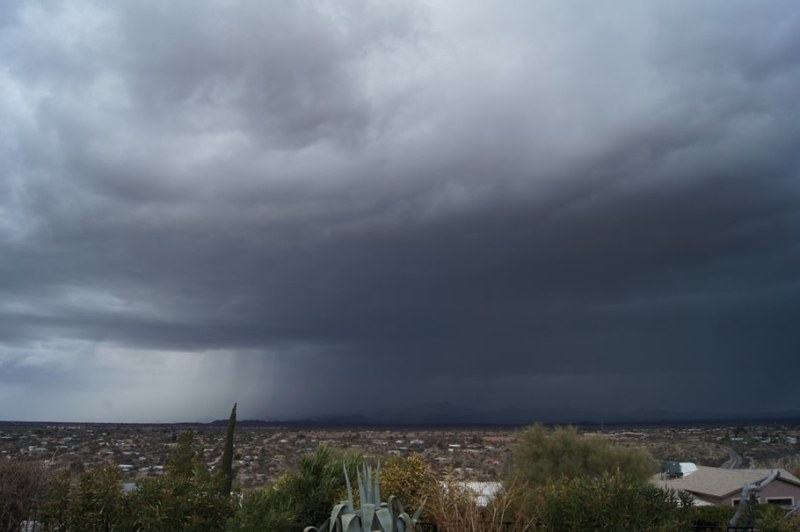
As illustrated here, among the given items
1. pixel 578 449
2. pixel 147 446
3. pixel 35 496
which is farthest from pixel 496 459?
pixel 35 496

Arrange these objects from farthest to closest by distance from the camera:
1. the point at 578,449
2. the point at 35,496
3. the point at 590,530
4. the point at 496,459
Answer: the point at 496,459 < the point at 578,449 < the point at 35,496 < the point at 590,530

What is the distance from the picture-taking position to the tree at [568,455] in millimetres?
36844

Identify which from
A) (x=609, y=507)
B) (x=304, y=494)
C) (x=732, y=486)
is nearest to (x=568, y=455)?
(x=732, y=486)

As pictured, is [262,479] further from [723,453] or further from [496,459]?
[723,453]

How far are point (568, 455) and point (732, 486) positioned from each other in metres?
8.38

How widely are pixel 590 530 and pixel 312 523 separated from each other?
5385 millimetres

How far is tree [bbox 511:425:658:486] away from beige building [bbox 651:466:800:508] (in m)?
1.85

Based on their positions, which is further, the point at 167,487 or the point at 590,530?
the point at 167,487

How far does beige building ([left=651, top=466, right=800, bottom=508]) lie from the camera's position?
112 ft

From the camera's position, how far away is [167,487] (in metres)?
12.7

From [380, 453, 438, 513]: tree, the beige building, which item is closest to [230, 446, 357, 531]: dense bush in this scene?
[380, 453, 438, 513]: tree

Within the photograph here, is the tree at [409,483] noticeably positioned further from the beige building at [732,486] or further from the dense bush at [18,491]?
the beige building at [732,486]

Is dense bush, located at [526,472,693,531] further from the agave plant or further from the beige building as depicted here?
the beige building

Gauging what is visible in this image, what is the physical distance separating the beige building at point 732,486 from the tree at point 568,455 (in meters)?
1.85
